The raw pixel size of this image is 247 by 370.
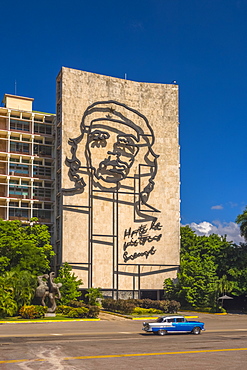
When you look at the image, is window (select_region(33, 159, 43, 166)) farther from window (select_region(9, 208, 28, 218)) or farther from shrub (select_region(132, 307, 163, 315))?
shrub (select_region(132, 307, 163, 315))

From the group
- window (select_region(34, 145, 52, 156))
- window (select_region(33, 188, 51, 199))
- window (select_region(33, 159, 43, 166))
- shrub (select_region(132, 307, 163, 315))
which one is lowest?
shrub (select_region(132, 307, 163, 315))

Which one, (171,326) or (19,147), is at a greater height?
(19,147)

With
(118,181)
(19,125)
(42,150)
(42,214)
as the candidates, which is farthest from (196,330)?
(19,125)

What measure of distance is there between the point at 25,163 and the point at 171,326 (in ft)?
143

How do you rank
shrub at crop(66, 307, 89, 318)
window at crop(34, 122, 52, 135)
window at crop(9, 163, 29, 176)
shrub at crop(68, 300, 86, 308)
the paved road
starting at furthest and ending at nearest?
1. window at crop(34, 122, 52, 135)
2. window at crop(9, 163, 29, 176)
3. shrub at crop(68, 300, 86, 308)
4. shrub at crop(66, 307, 89, 318)
5. the paved road

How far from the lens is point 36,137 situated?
79188 millimetres

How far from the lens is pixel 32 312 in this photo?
53844 mm

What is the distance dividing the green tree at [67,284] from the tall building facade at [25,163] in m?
10.1

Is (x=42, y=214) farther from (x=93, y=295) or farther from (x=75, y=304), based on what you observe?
(x=75, y=304)

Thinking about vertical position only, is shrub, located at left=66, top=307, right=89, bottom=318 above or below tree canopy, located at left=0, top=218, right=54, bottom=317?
below

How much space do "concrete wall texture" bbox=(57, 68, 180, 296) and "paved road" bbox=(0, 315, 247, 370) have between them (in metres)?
24.8

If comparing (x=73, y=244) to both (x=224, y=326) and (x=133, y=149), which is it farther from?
(x=224, y=326)

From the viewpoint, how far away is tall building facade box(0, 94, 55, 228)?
75.9 metres

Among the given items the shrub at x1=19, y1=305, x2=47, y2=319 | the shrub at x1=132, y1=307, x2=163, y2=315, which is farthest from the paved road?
the shrub at x1=132, y1=307, x2=163, y2=315
